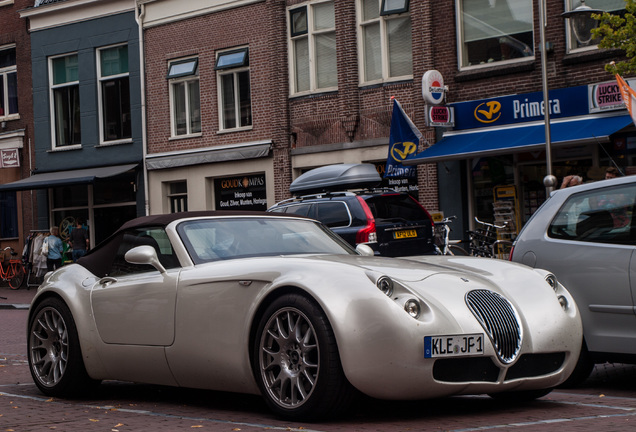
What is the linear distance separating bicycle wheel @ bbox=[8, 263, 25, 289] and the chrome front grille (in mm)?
25294

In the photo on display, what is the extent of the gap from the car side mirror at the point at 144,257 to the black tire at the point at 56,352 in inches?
35.5

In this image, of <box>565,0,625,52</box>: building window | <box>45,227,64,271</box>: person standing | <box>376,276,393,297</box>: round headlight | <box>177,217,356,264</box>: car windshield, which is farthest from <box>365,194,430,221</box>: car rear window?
<box>45,227,64,271</box>: person standing

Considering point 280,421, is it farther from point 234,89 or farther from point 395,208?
point 234,89

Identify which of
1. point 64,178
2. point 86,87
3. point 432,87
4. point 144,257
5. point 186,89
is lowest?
point 144,257

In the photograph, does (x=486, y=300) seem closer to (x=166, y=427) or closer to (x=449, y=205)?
(x=166, y=427)

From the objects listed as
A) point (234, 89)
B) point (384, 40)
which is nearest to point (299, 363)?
point (384, 40)

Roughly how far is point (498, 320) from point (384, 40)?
1797 cm

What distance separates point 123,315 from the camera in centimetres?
748

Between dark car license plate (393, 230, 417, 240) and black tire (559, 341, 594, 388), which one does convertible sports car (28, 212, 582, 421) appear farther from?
dark car license plate (393, 230, 417, 240)

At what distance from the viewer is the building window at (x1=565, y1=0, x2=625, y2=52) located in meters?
19.6

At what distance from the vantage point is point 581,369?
789 centimetres

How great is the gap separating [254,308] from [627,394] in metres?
2.87

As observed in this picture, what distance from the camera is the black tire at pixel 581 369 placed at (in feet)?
25.7

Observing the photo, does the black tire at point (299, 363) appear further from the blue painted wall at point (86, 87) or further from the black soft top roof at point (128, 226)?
the blue painted wall at point (86, 87)
